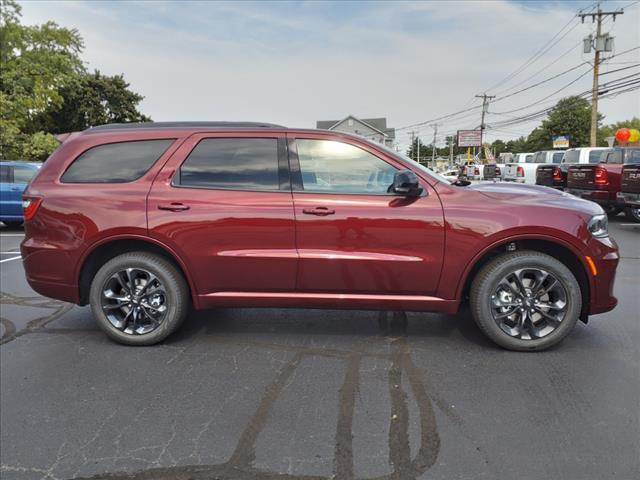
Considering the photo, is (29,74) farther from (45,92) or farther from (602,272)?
(602,272)

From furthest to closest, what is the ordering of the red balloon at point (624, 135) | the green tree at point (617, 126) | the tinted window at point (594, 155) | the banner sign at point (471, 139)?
1. the green tree at point (617, 126)
2. the banner sign at point (471, 139)
3. the red balloon at point (624, 135)
4. the tinted window at point (594, 155)

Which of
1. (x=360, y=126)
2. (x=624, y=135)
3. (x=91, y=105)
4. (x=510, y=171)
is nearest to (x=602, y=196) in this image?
(x=510, y=171)

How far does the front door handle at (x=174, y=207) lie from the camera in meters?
3.74

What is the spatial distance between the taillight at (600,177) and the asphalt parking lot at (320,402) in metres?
8.71

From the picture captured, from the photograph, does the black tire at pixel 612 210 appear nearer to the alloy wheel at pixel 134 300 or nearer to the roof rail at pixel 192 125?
the roof rail at pixel 192 125

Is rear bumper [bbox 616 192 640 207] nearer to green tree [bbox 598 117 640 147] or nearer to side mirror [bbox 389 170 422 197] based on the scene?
side mirror [bbox 389 170 422 197]

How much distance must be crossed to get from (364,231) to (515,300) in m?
1.29

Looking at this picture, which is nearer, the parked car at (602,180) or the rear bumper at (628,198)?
the rear bumper at (628,198)

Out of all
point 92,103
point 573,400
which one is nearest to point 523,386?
point 573,400

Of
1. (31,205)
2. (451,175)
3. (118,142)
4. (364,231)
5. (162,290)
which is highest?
(118,142)

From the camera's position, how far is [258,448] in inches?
101

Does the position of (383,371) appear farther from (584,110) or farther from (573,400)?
(584,110)

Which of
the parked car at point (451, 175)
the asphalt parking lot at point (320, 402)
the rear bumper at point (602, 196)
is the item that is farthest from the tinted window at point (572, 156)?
the asphalt parking lot at point (320, 402)

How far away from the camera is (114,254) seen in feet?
13.1
